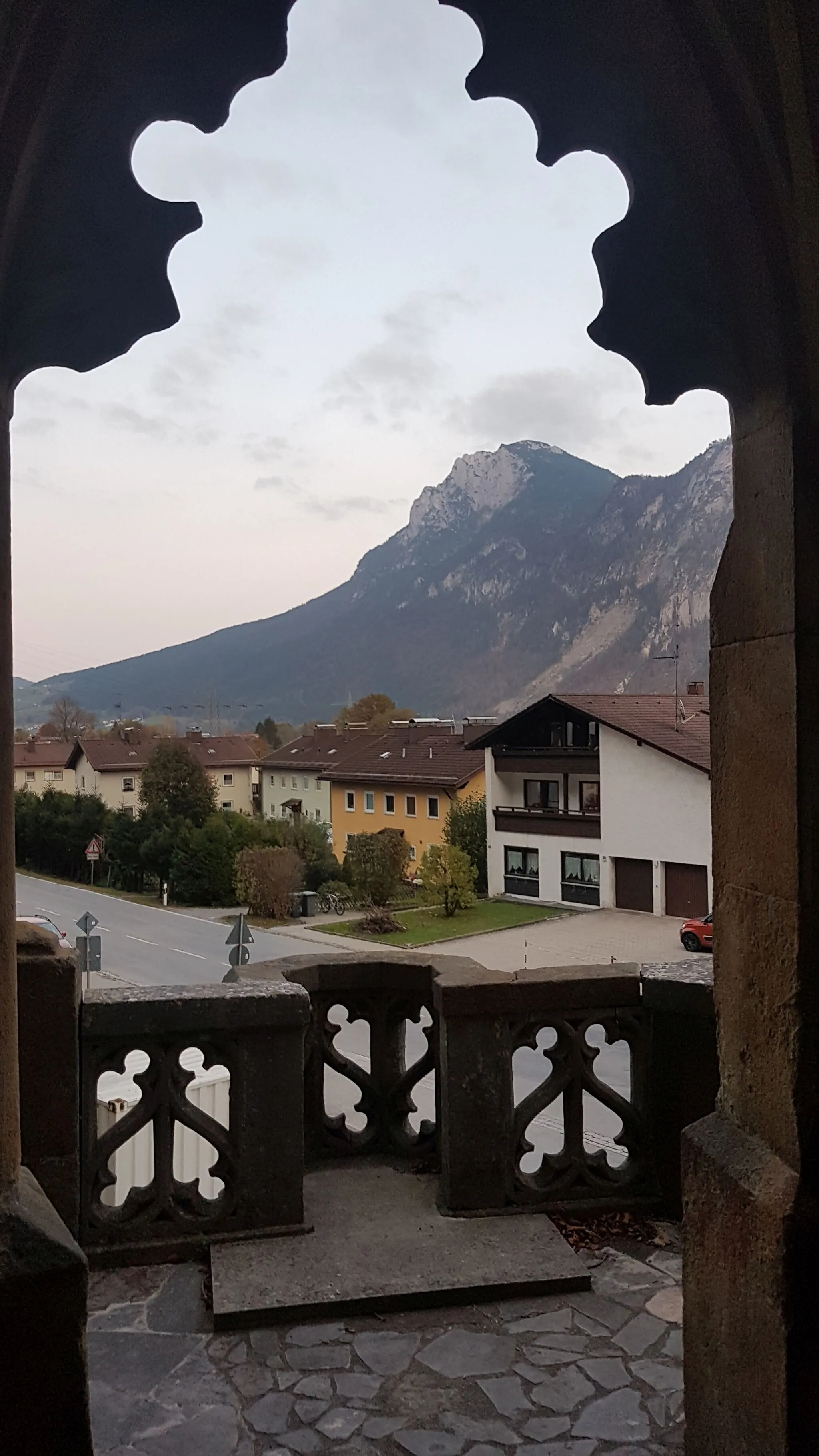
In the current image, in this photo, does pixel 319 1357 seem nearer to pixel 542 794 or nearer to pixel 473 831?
pixel 542 794

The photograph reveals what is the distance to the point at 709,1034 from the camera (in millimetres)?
3564

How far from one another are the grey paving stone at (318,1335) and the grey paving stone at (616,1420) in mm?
680

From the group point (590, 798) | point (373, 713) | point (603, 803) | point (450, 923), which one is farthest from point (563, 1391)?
point (373, 713)

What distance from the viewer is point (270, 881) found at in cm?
3055

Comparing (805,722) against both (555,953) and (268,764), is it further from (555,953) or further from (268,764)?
(268,764)

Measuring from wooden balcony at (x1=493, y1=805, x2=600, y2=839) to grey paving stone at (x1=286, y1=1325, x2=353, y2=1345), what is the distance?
2253 cm

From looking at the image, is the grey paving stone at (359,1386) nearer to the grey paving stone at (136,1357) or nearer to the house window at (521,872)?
the grey paving stone at (136,1357)

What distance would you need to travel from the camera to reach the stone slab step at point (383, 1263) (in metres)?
2.98

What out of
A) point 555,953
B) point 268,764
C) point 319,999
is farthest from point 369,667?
point 319,999

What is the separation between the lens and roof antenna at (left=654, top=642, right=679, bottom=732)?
10.9 metres

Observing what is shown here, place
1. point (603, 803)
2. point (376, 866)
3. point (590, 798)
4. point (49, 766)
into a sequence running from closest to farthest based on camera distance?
point (603, 803) < point (590, 798) < point (376, 866) < point (49, 766)

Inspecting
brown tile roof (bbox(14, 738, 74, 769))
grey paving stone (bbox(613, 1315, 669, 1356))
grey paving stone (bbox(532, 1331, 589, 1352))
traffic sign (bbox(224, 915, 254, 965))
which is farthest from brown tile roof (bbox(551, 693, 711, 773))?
brown tile roof (bbox(14, 738, 74, 769))

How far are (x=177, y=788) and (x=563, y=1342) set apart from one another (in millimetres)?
36522

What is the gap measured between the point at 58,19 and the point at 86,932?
13.7 m
